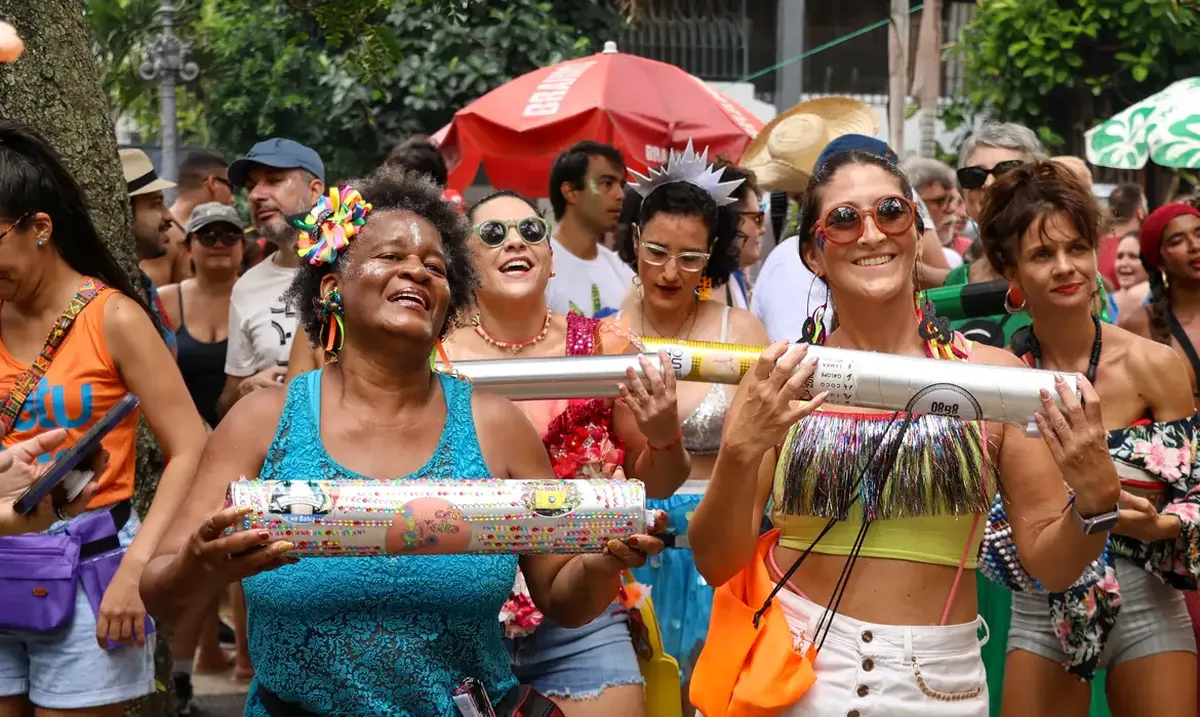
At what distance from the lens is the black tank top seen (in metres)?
7.77

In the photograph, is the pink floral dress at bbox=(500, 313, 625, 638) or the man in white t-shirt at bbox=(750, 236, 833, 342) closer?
the pink floral dress at bbox=(500, 313, 625, 638)

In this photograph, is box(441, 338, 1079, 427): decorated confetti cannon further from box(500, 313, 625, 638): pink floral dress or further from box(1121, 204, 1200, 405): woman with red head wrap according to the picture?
box(1121, 204, 1200, 405): woman with red head wrap

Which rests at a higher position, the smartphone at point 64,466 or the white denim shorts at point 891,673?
the smartphone at point 64,466

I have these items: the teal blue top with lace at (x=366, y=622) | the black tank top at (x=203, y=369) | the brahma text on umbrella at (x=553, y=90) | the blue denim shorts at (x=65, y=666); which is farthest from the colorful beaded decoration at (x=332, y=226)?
the brahma text on umbrella at (x=553, y=90)

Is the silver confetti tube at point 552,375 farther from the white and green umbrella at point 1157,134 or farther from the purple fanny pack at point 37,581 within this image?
the white and green umbrella at point 1157,134

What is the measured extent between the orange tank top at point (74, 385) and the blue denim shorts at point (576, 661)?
1.39 metres

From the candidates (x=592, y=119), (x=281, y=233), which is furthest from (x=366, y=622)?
(x=592, y=119)

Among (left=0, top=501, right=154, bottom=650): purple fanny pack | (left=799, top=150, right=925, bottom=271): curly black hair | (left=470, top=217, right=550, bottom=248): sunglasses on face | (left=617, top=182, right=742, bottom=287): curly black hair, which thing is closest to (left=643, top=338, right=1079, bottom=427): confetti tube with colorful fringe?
(left=799, top=150, right=925, bottom=271): curly black hair

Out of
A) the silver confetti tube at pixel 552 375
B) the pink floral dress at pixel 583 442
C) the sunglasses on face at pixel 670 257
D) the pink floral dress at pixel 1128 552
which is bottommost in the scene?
the pink floral dress at pixel 1128 552

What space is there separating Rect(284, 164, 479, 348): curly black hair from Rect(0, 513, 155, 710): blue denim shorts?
4.34 ft

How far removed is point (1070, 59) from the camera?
1502cm

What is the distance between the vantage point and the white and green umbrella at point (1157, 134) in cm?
704

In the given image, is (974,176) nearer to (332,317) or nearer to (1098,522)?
(1098,522)

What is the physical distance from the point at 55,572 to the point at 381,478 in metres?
1.58
